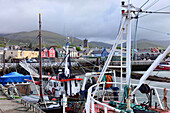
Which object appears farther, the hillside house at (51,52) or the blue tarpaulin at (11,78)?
the hillside house at (51,52)

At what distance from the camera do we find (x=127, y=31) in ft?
20.8

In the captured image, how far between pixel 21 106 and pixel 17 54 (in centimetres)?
6288

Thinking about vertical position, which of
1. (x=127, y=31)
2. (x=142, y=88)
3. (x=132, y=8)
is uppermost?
(x=132, y=8)

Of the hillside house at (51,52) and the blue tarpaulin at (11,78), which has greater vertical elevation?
the hillside house at (51,52)

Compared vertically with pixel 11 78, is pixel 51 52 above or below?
above

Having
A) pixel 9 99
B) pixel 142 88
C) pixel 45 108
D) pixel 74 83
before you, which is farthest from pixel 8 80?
pixel 142 88

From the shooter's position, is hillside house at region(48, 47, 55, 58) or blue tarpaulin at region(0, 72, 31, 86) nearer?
blue tarpaulin at region(0, 72, 31, 86)

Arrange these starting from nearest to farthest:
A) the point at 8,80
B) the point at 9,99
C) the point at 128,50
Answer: the point at 128,50 < the point at 9,99 < the point at 8,80

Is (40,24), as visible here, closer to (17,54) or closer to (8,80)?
(8,80)

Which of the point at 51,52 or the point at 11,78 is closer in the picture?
the point at 11,78

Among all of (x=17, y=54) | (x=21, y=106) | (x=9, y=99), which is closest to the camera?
(x=21, y=106)

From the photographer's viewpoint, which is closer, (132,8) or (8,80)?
(132,8)

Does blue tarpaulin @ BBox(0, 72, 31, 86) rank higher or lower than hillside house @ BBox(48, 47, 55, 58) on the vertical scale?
lower

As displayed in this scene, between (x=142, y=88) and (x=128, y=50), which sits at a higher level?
(x=128, y=50)
